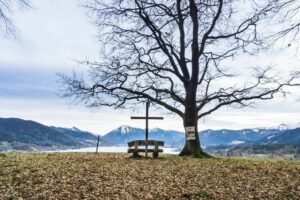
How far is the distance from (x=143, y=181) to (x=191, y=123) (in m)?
14.4

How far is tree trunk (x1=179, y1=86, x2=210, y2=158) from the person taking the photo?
3025 cm

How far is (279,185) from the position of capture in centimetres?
1677

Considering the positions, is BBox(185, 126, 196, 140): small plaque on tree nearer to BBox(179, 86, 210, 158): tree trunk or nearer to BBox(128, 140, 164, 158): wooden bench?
BBox(179, 86, 210, 158): tree trunk

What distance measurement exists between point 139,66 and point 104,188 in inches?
723

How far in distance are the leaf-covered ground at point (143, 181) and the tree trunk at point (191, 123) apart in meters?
7.97

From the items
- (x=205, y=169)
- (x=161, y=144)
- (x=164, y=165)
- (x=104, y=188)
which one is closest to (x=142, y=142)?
(x=161, y=144)

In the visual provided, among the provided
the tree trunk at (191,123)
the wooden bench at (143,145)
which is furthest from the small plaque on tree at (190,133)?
the wooden bench at (143,145)

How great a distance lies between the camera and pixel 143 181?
17.5 metres

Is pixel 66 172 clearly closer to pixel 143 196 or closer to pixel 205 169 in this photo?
pixel 143 196

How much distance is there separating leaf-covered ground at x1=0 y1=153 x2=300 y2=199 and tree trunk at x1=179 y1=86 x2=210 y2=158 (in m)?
7.97

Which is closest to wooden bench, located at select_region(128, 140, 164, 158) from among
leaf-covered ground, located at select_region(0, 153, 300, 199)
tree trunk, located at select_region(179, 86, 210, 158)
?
tree trunk, located at select_region(179, 86, 210, 158)

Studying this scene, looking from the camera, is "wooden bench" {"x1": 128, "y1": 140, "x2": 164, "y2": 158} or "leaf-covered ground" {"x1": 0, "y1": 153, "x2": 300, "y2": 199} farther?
"wooden bench" {"x1": 128, "y1": 140, "x2": 164, "y2": 158}

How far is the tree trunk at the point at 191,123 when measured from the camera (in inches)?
1191

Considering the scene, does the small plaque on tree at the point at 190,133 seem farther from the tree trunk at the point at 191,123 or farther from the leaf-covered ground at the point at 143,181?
the leaf-covered ground at the point at 143,181
